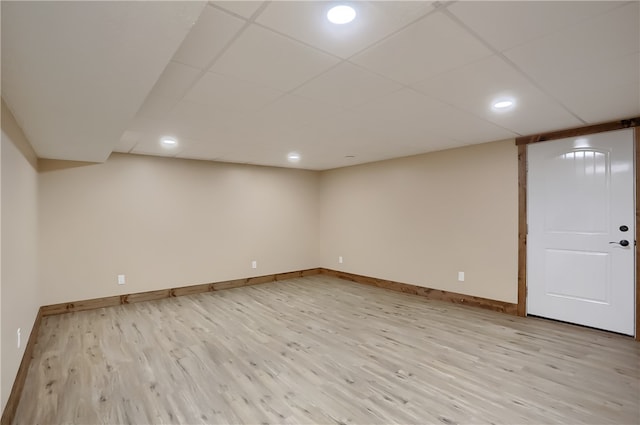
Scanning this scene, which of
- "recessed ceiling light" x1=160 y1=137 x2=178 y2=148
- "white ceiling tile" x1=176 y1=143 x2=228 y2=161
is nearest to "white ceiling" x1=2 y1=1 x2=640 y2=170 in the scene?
"recessed ceiling light" x1=160 y1=137 x2=178 y2=148

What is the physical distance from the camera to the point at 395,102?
2.62 m

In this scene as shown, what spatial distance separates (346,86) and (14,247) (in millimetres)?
2775

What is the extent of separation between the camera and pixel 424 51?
1800 mm

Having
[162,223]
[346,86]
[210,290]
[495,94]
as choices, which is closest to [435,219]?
[495,94]

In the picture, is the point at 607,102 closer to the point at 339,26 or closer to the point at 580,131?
the point at 580,131

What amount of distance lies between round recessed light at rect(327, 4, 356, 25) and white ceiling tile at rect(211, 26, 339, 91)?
28 centimetres

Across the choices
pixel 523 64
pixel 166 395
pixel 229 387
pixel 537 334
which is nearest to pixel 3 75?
pixel 166 395

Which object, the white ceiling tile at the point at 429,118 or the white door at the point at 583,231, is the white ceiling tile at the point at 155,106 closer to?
the white ceiling tile at the point at 429,118

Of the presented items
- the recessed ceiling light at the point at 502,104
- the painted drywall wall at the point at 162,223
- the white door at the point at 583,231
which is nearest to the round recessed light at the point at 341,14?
the recessed ceiling light at the point at 502,104

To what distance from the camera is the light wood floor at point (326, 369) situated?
2.06 meters

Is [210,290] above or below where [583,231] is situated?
below

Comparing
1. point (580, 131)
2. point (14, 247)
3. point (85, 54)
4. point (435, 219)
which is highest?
point (580, 131)

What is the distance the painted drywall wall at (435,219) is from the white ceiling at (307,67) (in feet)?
3.45

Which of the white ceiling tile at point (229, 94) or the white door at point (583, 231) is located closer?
the white ceiling tile at point (229, 94)
